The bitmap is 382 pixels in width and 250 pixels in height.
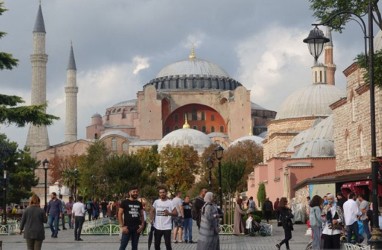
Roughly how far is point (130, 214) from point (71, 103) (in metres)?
93.1

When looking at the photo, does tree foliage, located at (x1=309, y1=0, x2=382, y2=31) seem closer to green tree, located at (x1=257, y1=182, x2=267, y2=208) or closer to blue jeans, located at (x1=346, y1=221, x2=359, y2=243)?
blue jeans, located at (x1=346, y1=221, x2=359, y2=243)

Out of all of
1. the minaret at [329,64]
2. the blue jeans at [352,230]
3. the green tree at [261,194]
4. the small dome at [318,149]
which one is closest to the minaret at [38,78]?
the minaret at [329,64]

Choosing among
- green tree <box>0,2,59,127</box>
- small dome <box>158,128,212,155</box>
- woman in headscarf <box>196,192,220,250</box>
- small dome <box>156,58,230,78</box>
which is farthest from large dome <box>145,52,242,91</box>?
woman in headscarf <box>196,192,220,250</box>

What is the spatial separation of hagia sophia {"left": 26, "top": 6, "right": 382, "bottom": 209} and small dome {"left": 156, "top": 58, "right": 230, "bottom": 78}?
0.14 meters

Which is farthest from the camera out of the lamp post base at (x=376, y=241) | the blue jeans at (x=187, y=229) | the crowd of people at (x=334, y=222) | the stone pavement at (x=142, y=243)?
the blue jeans at (x=187, y=229)

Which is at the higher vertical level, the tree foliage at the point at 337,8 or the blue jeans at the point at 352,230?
the tree foliage at the point at 337,8

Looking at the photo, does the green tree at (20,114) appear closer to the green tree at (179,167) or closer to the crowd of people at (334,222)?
the crowd of people at (334,222)

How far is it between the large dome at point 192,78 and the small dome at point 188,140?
51.2 feet

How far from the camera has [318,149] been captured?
43.2m

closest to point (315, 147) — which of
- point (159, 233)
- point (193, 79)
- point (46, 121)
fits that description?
point (46, 121)

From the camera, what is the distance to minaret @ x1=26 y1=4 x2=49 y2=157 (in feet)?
303

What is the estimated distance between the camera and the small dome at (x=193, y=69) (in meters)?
110

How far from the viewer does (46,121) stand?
21344 mm

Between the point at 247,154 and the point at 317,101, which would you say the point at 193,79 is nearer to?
the point at 247,154
